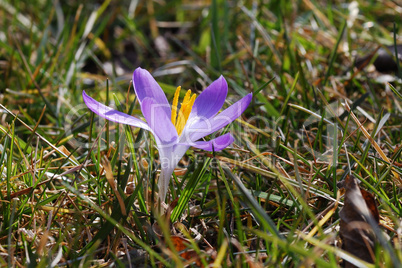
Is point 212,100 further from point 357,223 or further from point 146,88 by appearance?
point 357,223

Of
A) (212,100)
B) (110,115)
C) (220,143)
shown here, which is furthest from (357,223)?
(110,115)

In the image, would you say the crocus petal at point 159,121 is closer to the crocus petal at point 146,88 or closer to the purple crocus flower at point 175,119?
the purple crocus flower at point 175,119

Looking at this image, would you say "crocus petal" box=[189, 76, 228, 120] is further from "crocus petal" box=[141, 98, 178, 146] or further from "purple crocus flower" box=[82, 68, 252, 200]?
"crocus petal" box=[141, 98, 178, 146]

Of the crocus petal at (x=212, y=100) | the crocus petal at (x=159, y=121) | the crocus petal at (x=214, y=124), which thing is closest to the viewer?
the crocus petal at (x=159, y=121)

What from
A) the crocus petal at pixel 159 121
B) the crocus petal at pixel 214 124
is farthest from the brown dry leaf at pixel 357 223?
the crocus petal at pixel 159 121

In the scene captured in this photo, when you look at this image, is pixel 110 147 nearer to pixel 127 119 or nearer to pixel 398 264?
pixel 127 119

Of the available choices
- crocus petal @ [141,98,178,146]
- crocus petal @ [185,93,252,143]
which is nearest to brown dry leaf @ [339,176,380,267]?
crocus petal @ [185,93,252,143]
